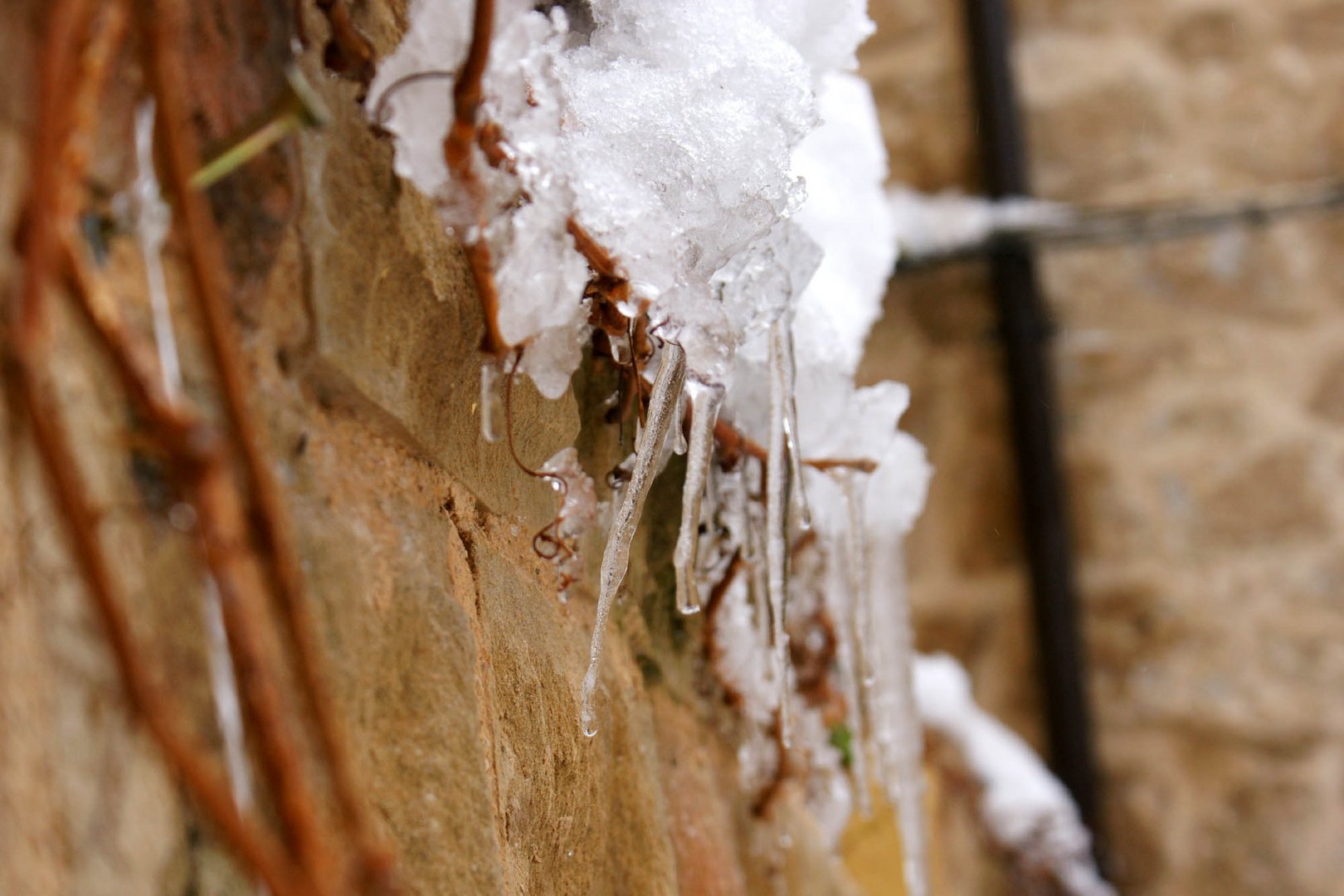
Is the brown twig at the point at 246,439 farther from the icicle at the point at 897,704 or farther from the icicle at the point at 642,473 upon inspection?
the icicle at the point at 897,704

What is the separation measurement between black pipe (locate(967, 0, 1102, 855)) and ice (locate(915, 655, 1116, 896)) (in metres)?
0.28

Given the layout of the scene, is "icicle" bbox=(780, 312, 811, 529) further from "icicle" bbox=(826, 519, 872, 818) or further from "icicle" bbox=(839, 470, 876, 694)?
"icicle" bbox=(826, 519, 872, 818)

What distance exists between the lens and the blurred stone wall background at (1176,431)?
7.88ft

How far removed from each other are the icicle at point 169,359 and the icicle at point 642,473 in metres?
0.29

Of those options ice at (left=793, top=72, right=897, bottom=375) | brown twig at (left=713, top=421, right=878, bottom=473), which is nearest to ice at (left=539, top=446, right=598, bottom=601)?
brown twig at (left=713, top=421, right=878, bottom=473)

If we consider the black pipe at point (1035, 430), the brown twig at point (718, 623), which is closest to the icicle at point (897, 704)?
the brown twig at point (718, 623)

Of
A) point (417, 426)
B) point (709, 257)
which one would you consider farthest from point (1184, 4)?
point (417, 426)

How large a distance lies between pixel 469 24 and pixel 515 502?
0.92ft

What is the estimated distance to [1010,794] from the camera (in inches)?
84.7

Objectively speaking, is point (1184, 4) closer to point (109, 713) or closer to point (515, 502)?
point (515, 502)

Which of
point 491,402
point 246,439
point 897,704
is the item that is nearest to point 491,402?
point 491,402

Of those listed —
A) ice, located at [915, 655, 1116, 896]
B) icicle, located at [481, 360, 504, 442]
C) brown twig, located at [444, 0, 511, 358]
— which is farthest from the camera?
ice, located at [915, 655, 1116, 896]

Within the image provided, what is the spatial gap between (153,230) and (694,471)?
1.25 feet

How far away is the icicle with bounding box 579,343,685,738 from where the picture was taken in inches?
25.6
